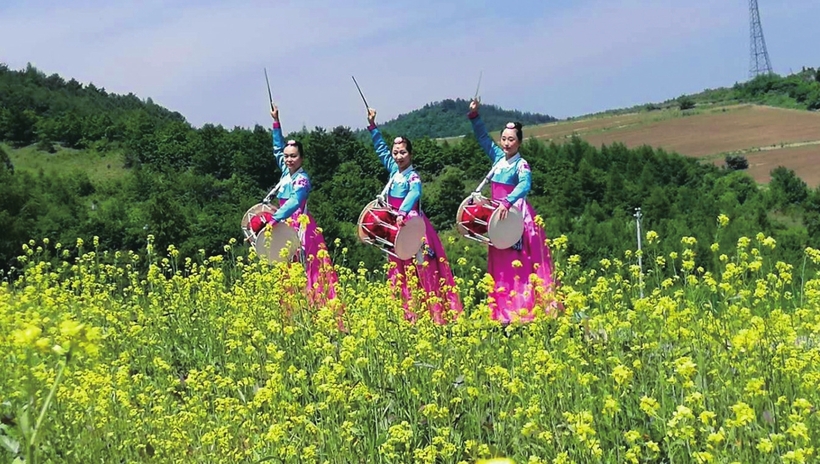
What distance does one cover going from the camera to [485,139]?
7.77 m

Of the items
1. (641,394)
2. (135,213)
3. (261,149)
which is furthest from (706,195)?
(641,394)

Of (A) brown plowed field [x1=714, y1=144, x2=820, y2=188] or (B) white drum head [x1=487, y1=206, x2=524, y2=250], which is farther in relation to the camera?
(A) brown plowed field [x1=714, y1=144, x2=820, y2=188]

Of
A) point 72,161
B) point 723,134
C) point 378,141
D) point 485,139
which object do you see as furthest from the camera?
point 723,134

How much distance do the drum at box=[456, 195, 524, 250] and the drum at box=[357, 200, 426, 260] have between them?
0.42 metres

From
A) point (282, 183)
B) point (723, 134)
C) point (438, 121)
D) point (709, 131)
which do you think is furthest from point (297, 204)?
point (438, 121)

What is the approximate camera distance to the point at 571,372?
3689 millimetres

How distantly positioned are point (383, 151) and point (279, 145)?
1.08 meters

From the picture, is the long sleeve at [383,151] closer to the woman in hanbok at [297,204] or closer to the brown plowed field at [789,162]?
the woman in hanbok at [297,204]

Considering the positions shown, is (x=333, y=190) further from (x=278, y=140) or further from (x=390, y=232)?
(x=390, y=232)

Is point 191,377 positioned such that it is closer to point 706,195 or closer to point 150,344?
point 150,344

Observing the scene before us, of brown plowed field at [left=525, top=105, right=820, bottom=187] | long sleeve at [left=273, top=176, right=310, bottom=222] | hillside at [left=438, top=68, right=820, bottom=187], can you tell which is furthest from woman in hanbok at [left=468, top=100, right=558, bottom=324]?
hillside at [left=438, top=68, right=820, bottom=187]

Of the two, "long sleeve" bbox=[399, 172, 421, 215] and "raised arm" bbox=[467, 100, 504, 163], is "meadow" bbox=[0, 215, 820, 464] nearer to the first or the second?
"long sleeve" bbox=[399, 172, 421, 215]

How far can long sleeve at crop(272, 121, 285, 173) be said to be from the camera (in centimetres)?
820

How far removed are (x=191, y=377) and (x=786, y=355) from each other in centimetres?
260
